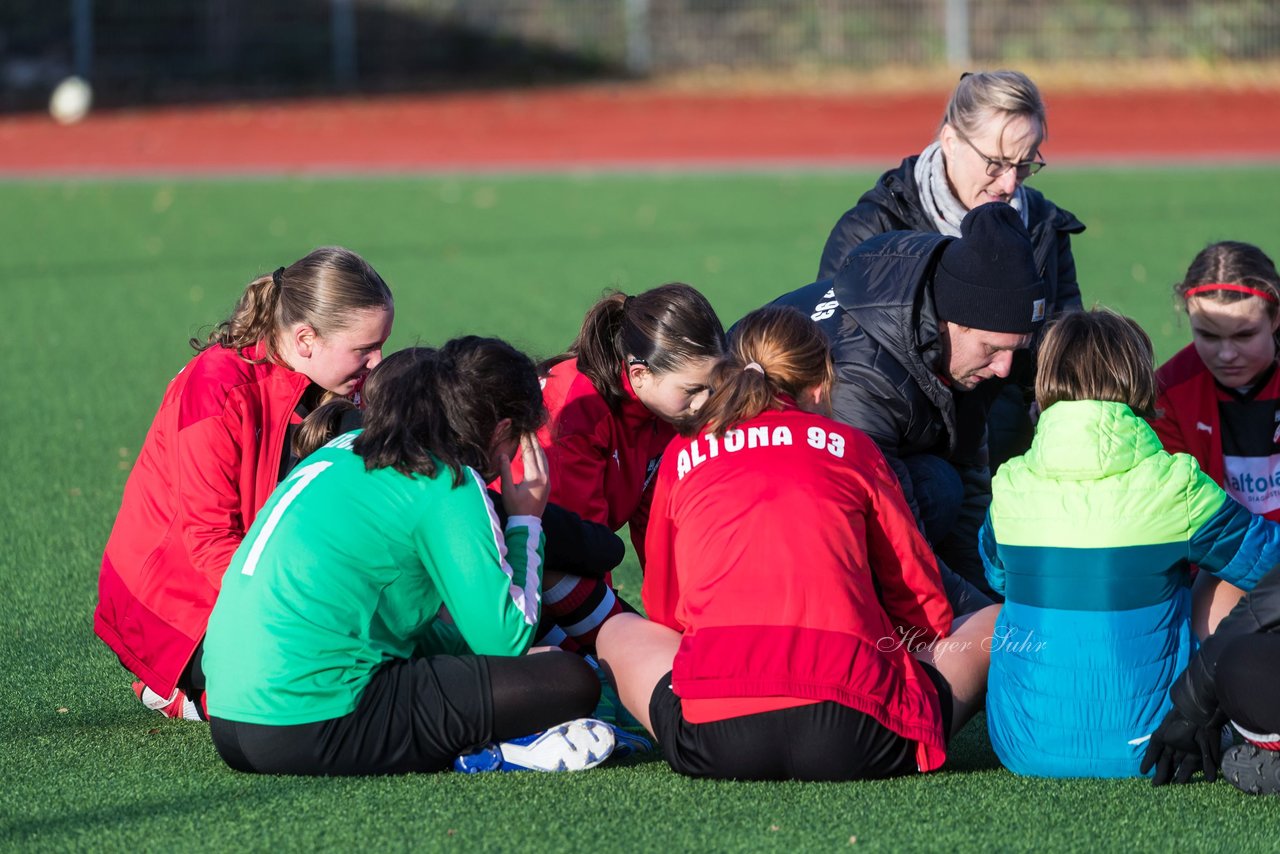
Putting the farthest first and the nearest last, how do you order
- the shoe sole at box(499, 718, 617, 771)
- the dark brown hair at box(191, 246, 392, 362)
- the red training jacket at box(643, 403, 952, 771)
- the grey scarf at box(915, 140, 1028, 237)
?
the grey scarf at box(915, 140, 1028, 237), the dark brown hair at box(191, 246, 392, 362), the shoe sole at box(499, 718, 617, 771), the red training jacket at box(643, 403, 952, 771)

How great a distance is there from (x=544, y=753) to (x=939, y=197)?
8.19 feet

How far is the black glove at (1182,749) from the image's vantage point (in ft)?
11.3

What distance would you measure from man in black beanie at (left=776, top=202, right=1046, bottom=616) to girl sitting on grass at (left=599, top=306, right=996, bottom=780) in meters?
0.74

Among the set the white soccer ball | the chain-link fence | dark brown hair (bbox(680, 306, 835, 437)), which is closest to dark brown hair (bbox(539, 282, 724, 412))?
dark brown hair (bbox(680, 306, 835, 437))

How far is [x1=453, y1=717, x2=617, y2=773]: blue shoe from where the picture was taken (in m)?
3.69

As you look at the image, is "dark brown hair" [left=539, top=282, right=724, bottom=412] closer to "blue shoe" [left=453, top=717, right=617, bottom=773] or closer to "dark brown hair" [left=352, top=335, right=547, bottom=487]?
"dark brown hair" [left=352, top=335, right=547, bottom=487]

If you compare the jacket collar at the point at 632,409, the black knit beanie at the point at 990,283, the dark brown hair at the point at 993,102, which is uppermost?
the dark brown hair at the point at 993,102

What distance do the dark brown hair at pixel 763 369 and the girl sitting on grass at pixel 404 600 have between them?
0.43 metres

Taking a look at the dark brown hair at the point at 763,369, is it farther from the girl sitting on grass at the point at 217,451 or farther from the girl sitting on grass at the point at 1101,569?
the girl sitting on grass at the point at 217,451

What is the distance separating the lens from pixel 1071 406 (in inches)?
143

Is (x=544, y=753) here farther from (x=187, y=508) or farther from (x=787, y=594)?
(x=187, y=508)

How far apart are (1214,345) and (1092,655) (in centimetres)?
183

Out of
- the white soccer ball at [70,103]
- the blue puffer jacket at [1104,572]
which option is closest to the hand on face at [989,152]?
the blue puffer jacket at [1104,572]

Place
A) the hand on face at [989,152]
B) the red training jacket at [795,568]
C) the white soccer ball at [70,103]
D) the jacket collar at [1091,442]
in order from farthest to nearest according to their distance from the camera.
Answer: the white soccer ball at [70,103], the hand on face at [989,152], the jacket collar at [1091,442], the red training jacket at [795,568]
